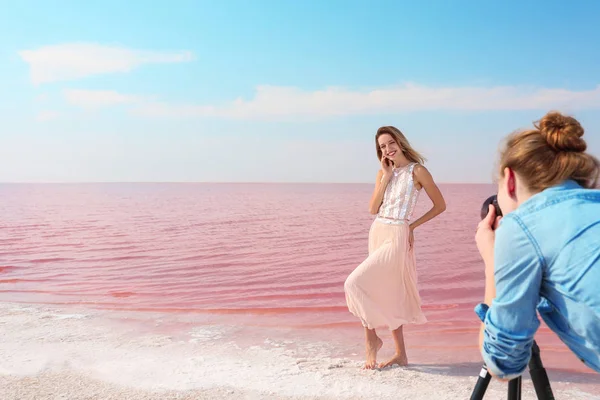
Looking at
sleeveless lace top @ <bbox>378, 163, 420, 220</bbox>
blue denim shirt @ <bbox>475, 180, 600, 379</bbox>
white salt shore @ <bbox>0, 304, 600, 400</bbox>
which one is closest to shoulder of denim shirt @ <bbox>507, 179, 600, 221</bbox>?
blue denim shirt @ <bbox>475, 180, 600, 379</bbox>

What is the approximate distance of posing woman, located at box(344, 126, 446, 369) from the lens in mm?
4707

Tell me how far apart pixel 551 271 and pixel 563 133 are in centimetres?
42

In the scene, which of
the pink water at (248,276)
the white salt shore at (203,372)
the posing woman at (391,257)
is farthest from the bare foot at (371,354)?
the pink water at (248,276)

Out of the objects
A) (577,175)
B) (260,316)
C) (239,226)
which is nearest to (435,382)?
(577,175)

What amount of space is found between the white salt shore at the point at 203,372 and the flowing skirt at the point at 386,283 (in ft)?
1.42

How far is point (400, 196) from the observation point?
4949mm

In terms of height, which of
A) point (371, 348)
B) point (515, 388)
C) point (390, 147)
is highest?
point (390, 147)

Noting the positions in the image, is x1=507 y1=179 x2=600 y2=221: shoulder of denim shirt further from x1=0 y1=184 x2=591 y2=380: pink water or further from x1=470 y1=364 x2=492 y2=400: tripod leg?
x1=0 y1=184 x2=591 y2=380: pink water

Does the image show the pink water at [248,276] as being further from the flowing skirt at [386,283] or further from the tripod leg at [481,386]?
the tripod leg at [481,386]

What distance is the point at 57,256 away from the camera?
14.4m

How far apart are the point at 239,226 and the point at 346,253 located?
8639 millimetres

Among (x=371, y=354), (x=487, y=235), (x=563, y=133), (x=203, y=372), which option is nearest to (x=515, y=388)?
(x=487, y=235)

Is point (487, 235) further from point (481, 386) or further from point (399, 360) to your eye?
point (399, 360)

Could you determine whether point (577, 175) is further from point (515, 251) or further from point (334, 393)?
point (334, 393)
